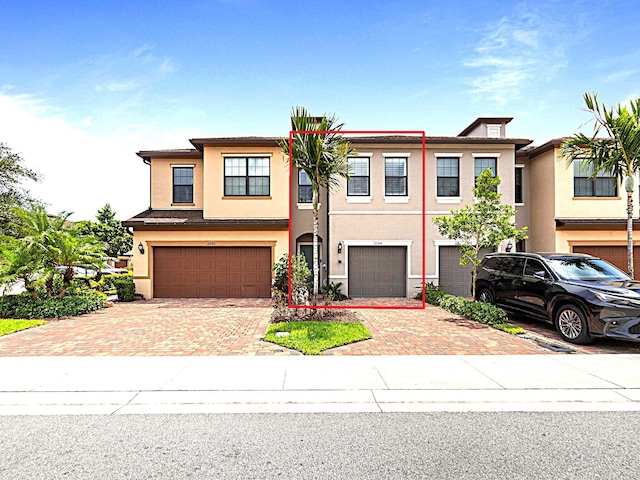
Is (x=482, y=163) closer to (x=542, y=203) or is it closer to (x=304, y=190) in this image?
(x=542, y=203)

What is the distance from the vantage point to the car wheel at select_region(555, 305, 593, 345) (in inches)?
329

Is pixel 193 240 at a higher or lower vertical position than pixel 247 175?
lower

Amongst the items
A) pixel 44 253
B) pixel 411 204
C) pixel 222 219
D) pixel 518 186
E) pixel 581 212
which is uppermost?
pixel 518 186

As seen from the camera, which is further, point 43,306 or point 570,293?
point 43,306

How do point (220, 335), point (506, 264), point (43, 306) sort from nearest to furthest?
point (220, 335) < point (506, 264) < point (43, 306)

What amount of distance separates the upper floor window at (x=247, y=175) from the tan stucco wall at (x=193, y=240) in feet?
5.74

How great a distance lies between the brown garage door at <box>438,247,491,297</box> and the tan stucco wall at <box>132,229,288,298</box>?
6812 mm

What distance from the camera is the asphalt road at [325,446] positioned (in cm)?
364

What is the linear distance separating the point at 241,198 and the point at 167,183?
3.70 m

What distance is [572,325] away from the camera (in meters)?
8.70

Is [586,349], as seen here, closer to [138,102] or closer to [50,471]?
[50,471]

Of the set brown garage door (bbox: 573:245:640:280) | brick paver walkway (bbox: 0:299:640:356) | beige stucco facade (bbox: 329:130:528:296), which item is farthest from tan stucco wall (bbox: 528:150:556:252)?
brick paver walkway (bbox: 0:299:640:356)

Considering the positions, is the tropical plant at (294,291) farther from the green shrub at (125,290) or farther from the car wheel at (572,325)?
the green shrub at (125,290)

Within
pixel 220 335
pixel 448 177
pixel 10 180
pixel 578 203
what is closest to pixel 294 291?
pixel 220 335
